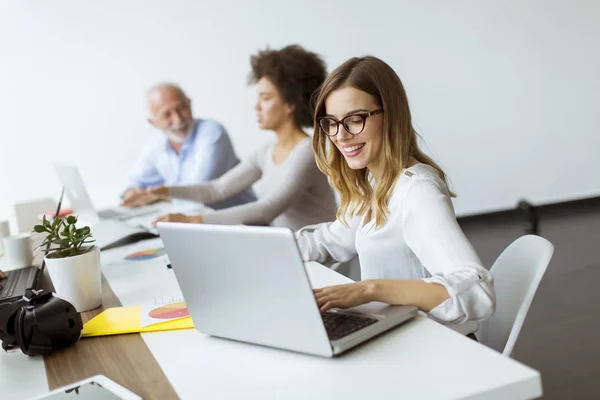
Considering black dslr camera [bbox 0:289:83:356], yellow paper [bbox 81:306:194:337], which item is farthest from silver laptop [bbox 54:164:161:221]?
black dslr camera [bbox 0:289:83:356]

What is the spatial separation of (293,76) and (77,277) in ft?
5.33

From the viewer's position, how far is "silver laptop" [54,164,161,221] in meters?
2.92

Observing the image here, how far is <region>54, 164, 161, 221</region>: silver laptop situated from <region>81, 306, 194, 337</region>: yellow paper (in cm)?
144

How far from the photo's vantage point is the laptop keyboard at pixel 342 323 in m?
1.18

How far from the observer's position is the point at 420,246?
4.90 feet

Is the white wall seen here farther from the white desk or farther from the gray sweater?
the white desk

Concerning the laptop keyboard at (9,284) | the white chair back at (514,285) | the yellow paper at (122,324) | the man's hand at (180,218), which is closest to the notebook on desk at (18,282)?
the laptop keyboard at (9,284)

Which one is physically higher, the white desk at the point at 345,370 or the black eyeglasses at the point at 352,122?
the black eyeglasses at the point at 352,122

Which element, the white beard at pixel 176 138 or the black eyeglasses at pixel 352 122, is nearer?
the black eyeglasses at pixel 352 122

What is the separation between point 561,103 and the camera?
5773mm

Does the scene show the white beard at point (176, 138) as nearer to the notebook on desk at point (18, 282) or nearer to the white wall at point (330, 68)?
the white wall at point (330, 68)

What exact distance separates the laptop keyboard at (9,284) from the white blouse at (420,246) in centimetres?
78

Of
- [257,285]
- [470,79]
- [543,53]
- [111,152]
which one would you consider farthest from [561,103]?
[257,285]

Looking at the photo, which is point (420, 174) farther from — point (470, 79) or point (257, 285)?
point (470, 79)
